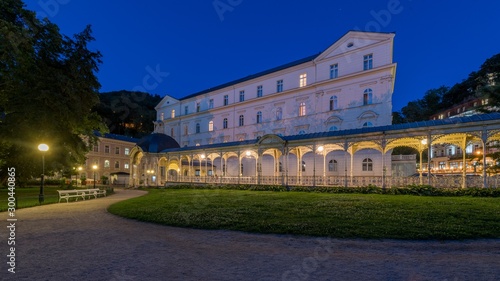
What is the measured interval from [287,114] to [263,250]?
31299mm

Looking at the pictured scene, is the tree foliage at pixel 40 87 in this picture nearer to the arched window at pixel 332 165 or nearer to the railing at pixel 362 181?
the railing at pixel 362 181

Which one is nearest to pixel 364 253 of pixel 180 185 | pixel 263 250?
pixel 263 250

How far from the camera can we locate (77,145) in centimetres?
2097

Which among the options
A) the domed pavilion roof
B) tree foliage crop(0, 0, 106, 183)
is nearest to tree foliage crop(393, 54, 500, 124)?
the domed pavilion roof

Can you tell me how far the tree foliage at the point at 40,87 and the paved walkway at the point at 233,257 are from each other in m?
11.2

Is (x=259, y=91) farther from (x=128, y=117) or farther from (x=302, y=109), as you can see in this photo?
(x=128, y=117)

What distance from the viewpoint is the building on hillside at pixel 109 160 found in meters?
54.1

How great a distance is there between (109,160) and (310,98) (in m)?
45.8

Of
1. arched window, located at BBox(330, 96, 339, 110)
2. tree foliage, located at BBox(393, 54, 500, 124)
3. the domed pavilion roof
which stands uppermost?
tree foliage, located at BBox(393, 54, 500, 124)

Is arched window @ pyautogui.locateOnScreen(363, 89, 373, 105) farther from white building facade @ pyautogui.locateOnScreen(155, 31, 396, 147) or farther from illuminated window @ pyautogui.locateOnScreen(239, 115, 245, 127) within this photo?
illuminated window @ pyautogui.locateOnScreen(239, 115, 245, 127)

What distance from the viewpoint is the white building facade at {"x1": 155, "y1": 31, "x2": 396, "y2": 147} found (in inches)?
1153

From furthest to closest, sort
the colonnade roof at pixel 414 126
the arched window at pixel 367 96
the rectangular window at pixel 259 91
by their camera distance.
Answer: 1. the rectangular window at pixel 259 91
2. the arched window at pixel 367 96
3. the colonnade roof at pixel 414 126

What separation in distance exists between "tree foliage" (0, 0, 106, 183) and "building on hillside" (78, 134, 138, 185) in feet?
111

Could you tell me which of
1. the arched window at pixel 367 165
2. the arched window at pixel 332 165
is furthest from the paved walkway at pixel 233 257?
the arched window at pixel 332 165
